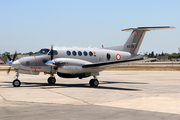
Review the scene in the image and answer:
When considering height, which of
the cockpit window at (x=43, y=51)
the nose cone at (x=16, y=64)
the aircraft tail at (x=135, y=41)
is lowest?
the nose cone at (x=16, y=64)

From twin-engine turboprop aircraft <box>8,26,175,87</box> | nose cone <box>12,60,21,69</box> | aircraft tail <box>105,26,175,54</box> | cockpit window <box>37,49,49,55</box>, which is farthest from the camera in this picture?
aircraft tail <box>105,26,175,54</box>

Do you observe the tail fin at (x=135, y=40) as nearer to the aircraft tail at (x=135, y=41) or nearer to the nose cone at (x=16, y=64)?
the aircraft tail at (x=135, y=41)

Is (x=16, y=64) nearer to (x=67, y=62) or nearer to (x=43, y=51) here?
(x=43, y=51)

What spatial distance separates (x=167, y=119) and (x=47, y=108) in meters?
4.82

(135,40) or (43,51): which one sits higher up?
(135,40)

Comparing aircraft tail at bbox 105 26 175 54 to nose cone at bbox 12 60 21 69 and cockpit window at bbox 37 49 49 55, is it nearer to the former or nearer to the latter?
cockpit window at bbox 37 49 49 55

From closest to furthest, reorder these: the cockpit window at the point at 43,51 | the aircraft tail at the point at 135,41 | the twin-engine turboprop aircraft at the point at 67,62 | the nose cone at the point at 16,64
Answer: the nose cone at the point at 16,64
the twin-engine turboprop aircraft at the point at 67,62
the cockpit window at the point at 43,51
the aircraft tail at the point at 135,41

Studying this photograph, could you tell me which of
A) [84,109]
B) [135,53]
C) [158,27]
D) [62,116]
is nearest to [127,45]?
[135,53]

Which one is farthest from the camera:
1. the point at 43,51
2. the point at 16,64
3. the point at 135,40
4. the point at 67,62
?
the point at 135,40

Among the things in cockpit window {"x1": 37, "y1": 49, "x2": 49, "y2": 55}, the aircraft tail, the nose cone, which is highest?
the aircraft tail

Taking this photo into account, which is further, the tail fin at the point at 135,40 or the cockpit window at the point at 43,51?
the tail fin at the point at 135,40

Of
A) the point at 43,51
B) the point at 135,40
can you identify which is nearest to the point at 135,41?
the point at 135,40

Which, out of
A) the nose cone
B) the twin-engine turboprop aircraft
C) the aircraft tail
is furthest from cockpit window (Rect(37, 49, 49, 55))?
the aircraft tail

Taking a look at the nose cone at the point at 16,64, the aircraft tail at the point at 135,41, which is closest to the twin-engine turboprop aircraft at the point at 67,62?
the nose cone at the point at 16,64
